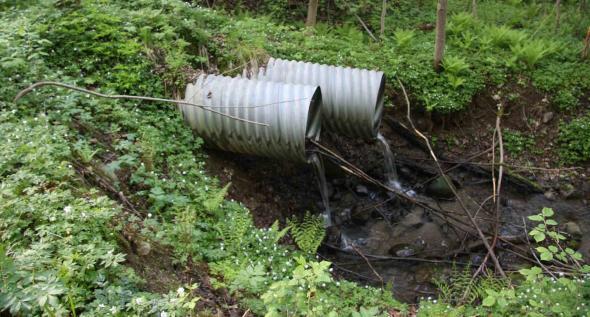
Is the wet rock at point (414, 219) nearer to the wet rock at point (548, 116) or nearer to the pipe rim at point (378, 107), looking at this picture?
the pipe rim at point (378, 107)

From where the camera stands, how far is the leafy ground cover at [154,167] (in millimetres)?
3527

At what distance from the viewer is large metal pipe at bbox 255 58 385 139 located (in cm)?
708

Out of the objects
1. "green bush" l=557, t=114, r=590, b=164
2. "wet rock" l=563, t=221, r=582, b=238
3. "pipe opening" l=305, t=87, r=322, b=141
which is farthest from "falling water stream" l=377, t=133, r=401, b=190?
"green bush" l=557, t=114, r=590, b=164

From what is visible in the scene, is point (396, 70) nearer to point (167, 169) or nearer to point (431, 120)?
point (431, 120)

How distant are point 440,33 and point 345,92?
3426 millimetres

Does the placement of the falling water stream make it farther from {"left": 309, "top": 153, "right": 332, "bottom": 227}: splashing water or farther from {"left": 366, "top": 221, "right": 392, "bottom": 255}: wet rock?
{"left": 309, "top": 153, "right": 332, "bottom": 227}: splashing water

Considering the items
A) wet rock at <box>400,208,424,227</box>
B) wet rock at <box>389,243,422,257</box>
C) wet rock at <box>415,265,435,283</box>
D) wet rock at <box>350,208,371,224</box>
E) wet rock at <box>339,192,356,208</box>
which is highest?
wet rock at <box>339,192,356,208</box>

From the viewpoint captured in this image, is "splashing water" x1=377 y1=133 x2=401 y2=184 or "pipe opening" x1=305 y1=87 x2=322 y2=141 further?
"splashing water" x1=377 y1=133 x2=401 y2=184

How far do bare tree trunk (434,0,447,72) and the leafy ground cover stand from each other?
0.22m

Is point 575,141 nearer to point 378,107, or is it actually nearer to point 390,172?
point 390,172

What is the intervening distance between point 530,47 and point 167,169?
25.6 ft

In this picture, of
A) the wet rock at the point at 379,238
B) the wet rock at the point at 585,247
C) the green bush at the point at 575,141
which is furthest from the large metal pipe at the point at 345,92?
the green bush at the point at 575,141

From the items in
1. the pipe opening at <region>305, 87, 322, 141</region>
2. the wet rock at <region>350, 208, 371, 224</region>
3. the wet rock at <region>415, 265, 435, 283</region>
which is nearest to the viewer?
the pipe opening at <region>305, 87, 322, 141</region>

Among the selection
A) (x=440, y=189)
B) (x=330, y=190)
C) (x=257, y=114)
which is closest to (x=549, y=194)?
(x=440, y=189)
